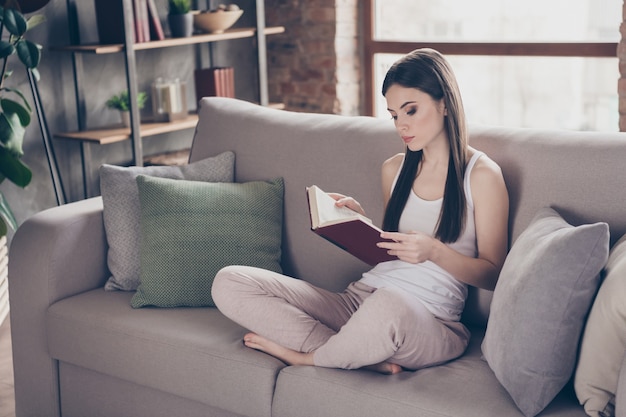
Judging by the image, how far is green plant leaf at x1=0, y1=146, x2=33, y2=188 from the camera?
3312 mm

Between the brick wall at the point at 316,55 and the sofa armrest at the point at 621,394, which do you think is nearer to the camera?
the sofa armrest at the point at 621,394

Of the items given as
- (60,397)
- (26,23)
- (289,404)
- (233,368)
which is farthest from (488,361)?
(26,23)

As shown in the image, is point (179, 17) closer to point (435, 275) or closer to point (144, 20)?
point (144, 20)

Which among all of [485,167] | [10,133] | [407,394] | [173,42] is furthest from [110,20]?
[407,394]

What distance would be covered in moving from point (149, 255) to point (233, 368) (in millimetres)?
511

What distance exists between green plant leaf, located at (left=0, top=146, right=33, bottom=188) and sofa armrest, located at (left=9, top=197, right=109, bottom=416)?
84cm

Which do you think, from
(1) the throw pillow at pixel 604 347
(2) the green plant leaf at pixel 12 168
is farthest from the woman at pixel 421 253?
(2) the green plant leaf at pixel 12 168

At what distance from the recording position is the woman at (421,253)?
6.59 feet

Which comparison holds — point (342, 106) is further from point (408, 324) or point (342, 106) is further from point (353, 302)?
point (408, 324)

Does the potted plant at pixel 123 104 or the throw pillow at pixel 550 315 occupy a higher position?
the potted plant at pixel 123 104

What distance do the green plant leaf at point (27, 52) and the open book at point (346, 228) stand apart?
1784 millimetres

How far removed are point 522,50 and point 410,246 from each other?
2.58 metres

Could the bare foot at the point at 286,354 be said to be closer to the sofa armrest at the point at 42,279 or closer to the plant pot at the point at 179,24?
the sofa armrest at the point at 42,279

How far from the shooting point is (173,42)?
411 centimetres
